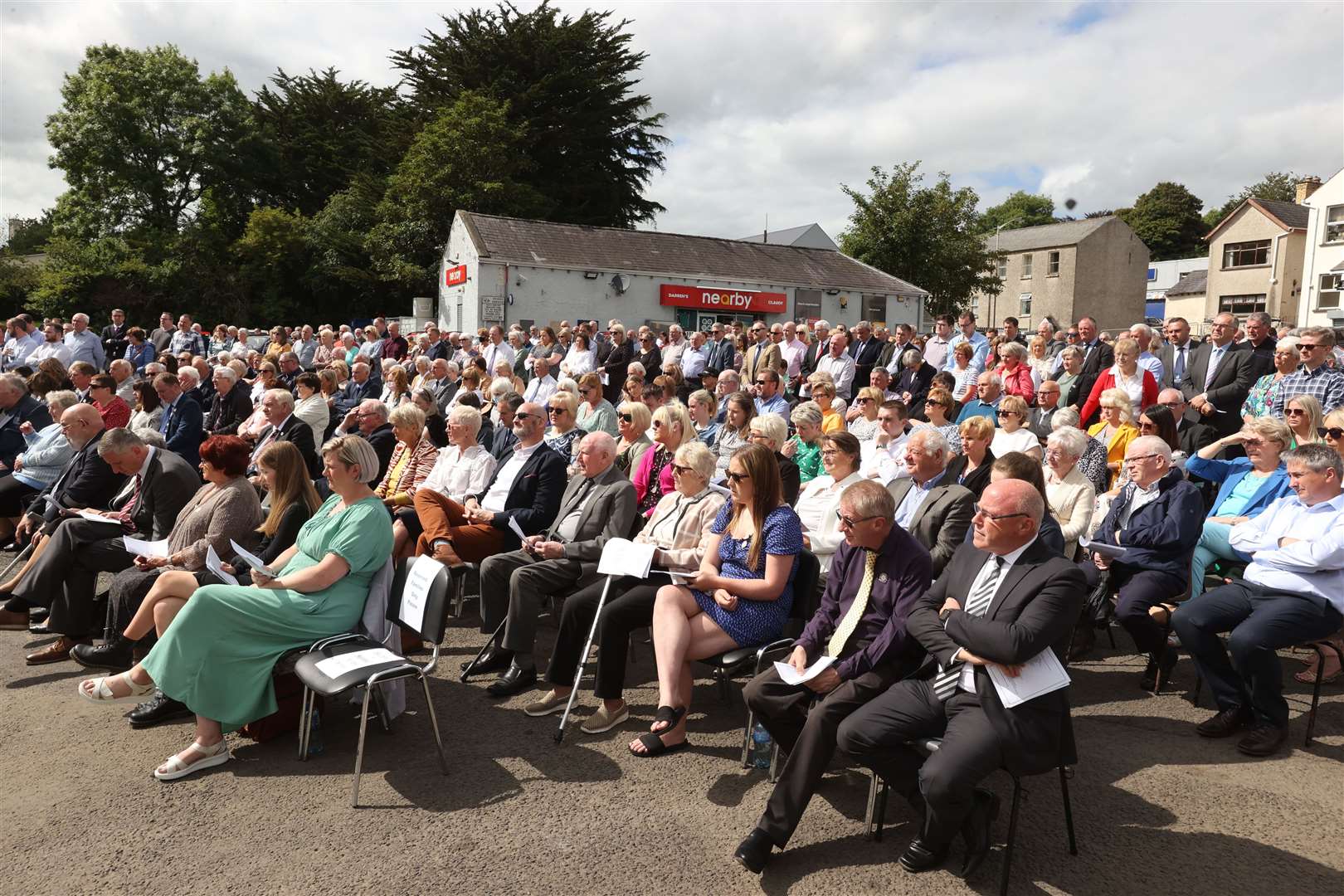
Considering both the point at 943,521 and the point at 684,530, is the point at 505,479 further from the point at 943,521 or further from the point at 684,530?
the point at 943,521

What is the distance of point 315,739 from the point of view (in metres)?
4.43

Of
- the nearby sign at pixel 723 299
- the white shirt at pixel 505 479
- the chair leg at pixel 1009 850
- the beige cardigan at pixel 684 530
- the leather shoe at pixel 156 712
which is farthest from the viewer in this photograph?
the nearby sign at pixel 723 299

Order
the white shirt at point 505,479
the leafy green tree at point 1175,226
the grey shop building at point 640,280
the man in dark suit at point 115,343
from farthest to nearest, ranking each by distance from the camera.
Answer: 1. the leafy green tree at point 1175,226
2. the grey shop building at point 640,280
3. the man in dark suit at point 115,343
4. the white shirt at point 505,479

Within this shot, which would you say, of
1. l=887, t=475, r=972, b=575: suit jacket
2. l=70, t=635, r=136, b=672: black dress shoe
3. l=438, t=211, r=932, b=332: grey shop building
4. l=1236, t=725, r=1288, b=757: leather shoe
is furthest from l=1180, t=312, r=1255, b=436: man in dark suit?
l=438, t=211, r=932, b=332: grey shop building

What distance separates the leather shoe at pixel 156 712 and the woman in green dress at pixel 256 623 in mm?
194

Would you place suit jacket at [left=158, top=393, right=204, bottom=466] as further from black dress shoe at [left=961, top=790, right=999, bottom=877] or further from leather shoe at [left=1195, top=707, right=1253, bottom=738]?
leather shoe at [left=1195, top=707, right=1253, bottom=738]

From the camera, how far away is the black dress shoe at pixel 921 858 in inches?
129

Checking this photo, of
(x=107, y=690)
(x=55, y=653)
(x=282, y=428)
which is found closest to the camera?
(x=107, y=690)

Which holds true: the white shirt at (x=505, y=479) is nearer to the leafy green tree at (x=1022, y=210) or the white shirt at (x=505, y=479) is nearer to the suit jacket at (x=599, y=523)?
the suit jacket at (x=599, y=523)

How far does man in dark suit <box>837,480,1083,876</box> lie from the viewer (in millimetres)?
3162

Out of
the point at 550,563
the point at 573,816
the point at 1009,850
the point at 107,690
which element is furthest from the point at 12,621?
the point at 1009,850

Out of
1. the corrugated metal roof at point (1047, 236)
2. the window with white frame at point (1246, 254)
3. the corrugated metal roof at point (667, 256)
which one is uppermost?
the corrugated metal roof at point (1047, 236)

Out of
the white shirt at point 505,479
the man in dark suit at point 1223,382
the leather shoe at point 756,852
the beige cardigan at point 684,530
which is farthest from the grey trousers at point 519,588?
the man in dark suit at point 1223,382

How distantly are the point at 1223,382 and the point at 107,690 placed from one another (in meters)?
9.29
